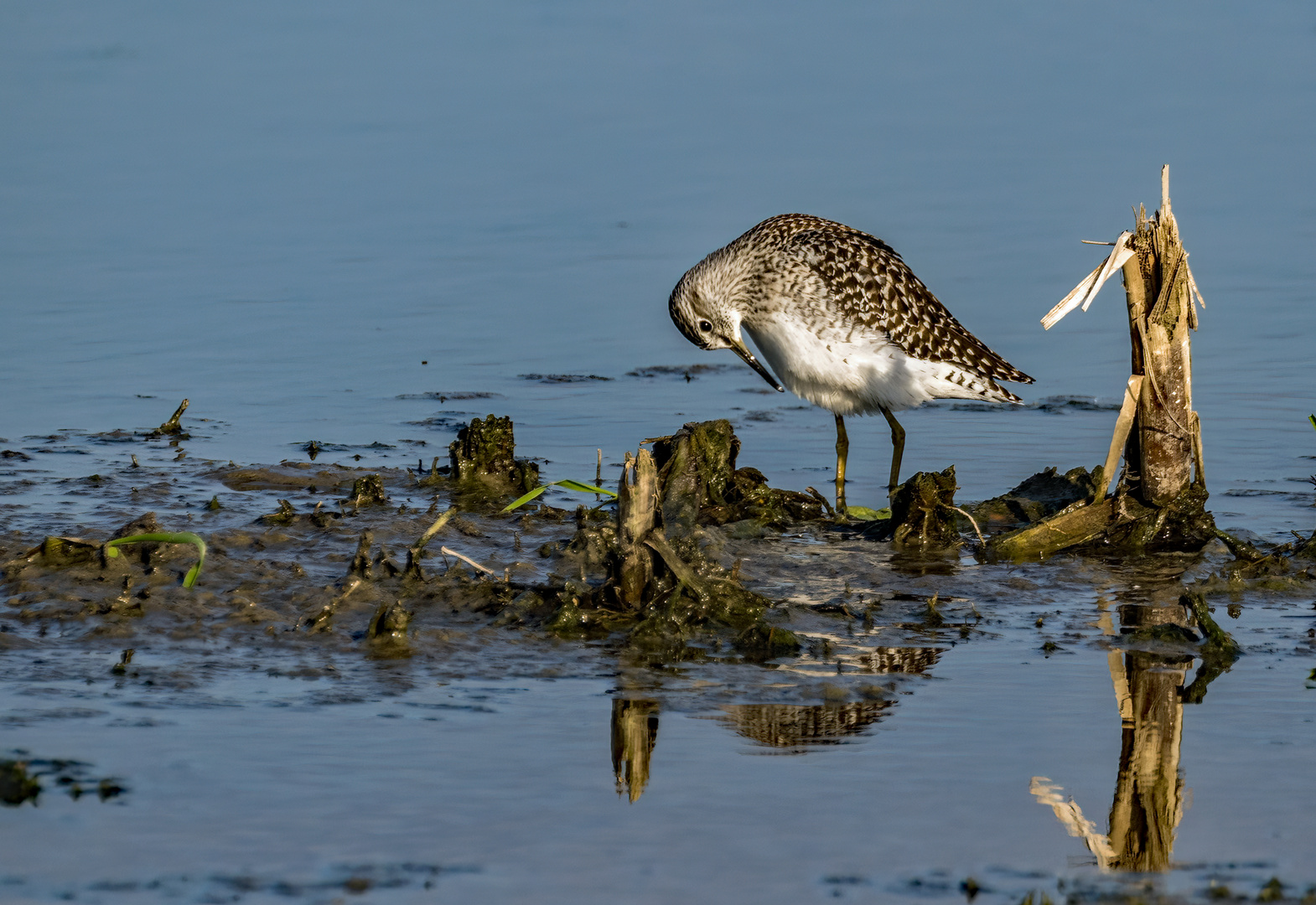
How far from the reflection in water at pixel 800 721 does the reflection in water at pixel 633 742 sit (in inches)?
9.8

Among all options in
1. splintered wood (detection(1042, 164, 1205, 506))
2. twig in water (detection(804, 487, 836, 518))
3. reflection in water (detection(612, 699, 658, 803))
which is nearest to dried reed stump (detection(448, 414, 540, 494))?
twig in water (detection(804, 487, 836, 518))

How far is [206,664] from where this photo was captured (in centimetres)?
589

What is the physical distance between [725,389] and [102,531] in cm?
493

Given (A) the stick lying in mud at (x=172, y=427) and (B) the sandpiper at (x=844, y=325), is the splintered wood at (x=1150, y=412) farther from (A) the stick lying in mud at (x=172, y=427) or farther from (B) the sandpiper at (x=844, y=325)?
(A) the stick lying in mud at (x=172, y=427)

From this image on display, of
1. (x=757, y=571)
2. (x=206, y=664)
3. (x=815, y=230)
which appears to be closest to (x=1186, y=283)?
(x=757, y=571)

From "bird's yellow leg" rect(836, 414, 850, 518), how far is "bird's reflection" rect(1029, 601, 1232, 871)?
2.48 m

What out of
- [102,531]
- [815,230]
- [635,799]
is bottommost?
[635,799]

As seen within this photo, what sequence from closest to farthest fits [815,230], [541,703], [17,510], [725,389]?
[541,703], [17,510], [815,230], [725,389]

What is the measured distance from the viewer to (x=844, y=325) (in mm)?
9625

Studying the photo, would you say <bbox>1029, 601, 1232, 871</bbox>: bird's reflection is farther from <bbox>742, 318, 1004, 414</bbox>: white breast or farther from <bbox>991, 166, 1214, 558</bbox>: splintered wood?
<bbox>742, 318, 1004, 414</bbox>: white breast

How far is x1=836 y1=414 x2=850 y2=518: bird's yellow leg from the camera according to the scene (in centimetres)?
913

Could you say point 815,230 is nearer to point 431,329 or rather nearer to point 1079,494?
point 1079,494

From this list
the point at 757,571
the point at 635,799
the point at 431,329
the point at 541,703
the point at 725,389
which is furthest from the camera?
the point at 431,329

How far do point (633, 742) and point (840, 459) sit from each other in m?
4.56
